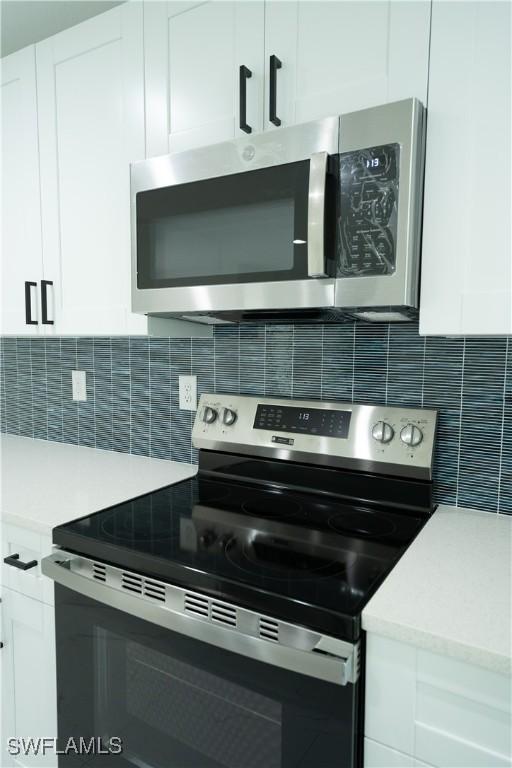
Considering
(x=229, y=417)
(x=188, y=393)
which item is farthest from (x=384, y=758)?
(x=188, y=393)

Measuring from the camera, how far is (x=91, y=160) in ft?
4.71

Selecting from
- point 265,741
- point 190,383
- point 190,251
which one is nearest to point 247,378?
point 190,383

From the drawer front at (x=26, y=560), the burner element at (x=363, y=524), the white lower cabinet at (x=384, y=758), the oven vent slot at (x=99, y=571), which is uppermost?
the burner element at (x=363, y=524)

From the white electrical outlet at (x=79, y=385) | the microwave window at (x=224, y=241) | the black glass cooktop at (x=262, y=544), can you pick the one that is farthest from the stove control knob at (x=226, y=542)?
the white electrical outlet at (x=79, y=385)

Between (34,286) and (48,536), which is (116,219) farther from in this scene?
(48,536)

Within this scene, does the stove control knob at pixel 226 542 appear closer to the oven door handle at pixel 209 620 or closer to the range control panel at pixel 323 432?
the oven door handle at pixel 209 620

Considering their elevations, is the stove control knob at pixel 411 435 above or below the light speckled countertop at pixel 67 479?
above

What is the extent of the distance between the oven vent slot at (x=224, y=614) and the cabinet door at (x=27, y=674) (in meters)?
0.55

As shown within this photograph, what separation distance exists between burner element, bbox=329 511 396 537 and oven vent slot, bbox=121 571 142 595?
44 cm

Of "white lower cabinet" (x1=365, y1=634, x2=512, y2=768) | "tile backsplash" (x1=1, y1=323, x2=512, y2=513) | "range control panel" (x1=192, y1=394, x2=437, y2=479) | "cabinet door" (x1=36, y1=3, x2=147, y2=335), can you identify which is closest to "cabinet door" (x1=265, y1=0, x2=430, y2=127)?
"cabinet door" (x1=36, y1=3, x2=147, y2=335)

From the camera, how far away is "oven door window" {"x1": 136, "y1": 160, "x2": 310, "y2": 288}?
3.38ft

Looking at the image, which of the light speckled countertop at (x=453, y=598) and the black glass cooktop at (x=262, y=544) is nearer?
the light speckled countertop at (x=453, y=598)

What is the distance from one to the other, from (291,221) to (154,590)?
79 centimetres

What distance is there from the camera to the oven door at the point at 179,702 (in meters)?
0.78
